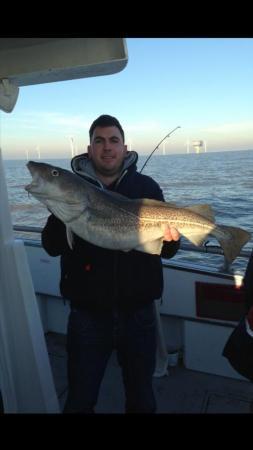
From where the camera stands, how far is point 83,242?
2793mm

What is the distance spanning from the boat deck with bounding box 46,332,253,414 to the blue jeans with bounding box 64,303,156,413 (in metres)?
0.95

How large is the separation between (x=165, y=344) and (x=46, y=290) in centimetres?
151

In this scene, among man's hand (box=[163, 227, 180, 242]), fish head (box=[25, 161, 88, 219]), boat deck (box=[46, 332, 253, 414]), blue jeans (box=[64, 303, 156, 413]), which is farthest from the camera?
boat deck (box=[46, 332, 253, 414])

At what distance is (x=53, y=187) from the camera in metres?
2.56

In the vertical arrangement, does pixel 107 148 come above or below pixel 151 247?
above

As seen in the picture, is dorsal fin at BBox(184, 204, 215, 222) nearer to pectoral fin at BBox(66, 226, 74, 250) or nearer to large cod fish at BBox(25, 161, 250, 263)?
large cod fish at BBox(25, 161, 250, 263)

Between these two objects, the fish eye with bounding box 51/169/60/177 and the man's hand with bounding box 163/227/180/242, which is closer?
the fish eye with bounding box 51/169/60/177

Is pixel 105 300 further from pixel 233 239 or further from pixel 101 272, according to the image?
pixel 233 239

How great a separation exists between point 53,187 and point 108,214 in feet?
1.33

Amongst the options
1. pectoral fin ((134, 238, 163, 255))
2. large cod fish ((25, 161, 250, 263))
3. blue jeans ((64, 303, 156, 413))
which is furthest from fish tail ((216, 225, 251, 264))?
blue jeans ((64, 303, 156, 413))

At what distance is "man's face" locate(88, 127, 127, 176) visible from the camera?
270cm

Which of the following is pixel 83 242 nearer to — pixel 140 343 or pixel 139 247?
pixel 139 247

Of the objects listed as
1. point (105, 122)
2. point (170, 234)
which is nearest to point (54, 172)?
point (105, 122)
